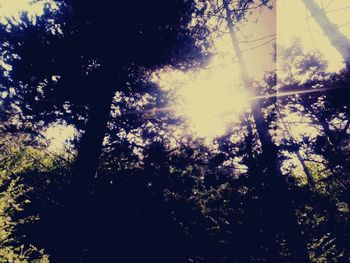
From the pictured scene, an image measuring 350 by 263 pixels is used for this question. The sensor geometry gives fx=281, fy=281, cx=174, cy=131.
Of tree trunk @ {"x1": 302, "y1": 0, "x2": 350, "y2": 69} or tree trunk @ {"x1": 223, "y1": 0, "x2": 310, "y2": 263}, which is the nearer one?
tree trunk @ {"x1": 302, "y1": 0, "x2": 350, "y2": 69}

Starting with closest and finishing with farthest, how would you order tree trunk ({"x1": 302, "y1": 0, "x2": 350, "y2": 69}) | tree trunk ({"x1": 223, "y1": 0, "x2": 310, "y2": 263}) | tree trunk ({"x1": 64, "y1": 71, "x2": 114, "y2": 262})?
tree trunk ({"x1": 302, "y1": 0, "x2": 350, "y2": 69}) < tree trunk ({"x1": 64, "y1": 71, "x2": 114, "y2": 262}) < tree trunk ({"x1": 223, "y1": 0, "x2": 310, "y2": 263})

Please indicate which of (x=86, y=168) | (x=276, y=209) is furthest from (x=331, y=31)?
(x=86, y=168)

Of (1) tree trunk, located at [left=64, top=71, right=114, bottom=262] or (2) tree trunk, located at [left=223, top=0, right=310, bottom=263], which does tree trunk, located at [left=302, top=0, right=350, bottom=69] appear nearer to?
(2) tree trunk, located at [left=223, top=0, right=310, bottom=263]

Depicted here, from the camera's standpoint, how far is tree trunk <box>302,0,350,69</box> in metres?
4.50

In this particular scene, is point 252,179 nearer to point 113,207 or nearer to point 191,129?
point 191,129

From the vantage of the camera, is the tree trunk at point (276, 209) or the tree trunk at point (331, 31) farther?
the tree trunk at point (276, 209)

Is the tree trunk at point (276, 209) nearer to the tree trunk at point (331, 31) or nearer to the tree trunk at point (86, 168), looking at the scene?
the tree trunk at point (331, 31)

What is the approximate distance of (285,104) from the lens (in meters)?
13.0

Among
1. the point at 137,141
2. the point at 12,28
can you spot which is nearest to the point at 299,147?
the point at 137,141

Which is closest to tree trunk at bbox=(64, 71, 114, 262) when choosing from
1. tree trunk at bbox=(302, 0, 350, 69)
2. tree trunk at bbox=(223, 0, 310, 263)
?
tree trunk at bbox=(223, 0, 310, 263)

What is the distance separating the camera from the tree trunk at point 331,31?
14.8ft

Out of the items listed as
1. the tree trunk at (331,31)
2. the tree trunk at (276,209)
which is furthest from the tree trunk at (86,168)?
the tree trunk at (331,31)

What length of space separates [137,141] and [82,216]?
3754mm

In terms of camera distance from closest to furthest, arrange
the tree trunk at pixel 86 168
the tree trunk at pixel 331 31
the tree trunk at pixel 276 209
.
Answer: the tree trunk at pixel 331 31
the tree trunk at pixel 86 168
the tree trunk at pixel 276 209
